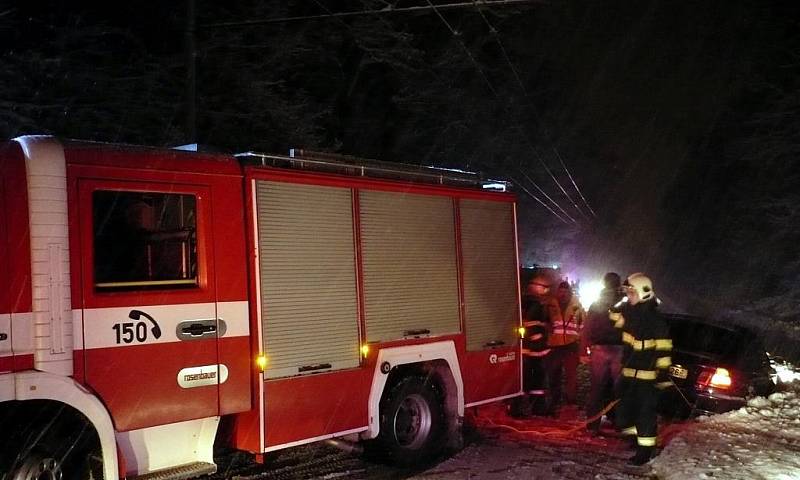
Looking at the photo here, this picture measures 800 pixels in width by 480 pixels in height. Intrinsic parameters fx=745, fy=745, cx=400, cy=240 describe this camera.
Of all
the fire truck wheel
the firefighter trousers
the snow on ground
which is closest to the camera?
the snow on ground

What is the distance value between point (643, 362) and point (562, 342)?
2.23 meters

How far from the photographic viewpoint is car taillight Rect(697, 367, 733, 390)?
838 centimetres

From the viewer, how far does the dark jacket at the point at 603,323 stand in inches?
323

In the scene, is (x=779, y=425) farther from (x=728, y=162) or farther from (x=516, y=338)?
(x=728, y=162)

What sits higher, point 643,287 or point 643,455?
point 643,287

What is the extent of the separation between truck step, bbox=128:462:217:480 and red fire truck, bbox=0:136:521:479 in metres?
0.02

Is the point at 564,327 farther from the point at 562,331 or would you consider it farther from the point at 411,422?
the point at 411,422

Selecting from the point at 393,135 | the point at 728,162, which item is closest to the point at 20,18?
the point at 393,135

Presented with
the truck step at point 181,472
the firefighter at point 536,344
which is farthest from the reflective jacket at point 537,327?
the truck step at point 181,472

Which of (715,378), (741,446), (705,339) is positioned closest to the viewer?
(741,446)

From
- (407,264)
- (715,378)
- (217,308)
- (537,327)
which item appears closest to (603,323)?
(537,327)

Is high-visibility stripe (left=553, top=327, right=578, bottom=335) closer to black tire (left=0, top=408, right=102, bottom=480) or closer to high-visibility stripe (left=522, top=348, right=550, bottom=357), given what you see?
high-visibility stripe (left=522, top=348, right=550, bottom=357)

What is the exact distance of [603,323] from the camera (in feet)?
27.1

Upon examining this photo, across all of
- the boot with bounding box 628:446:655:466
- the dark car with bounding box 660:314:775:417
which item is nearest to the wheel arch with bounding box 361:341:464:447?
the boot with bounding box 628:446:655:466
